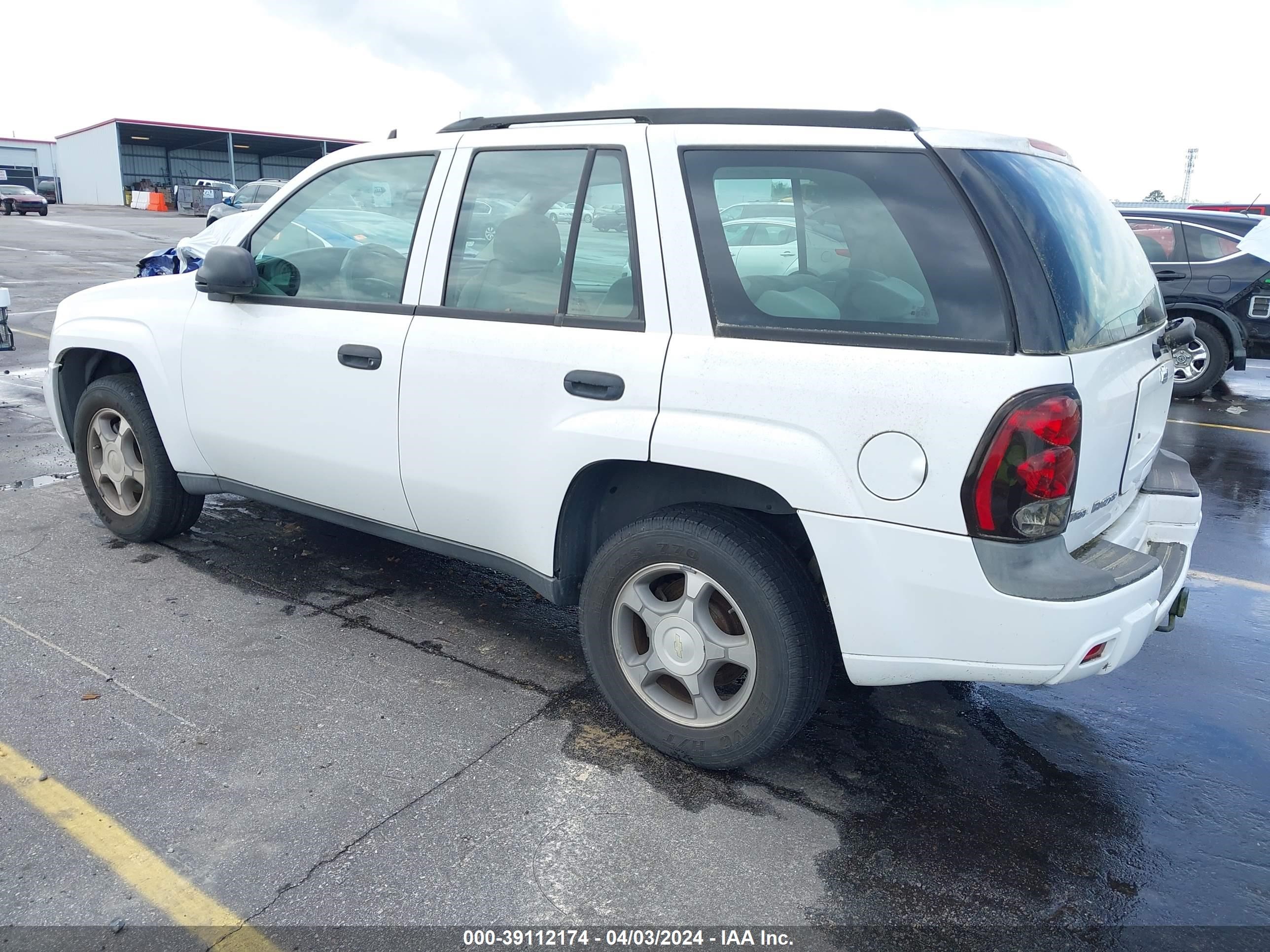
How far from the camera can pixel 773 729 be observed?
113 inches

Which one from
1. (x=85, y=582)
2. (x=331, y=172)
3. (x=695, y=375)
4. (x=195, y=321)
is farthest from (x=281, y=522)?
(x=695, y=375)

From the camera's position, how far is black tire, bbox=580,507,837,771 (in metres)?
2.79

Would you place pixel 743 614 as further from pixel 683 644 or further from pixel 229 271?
pixel 229 271

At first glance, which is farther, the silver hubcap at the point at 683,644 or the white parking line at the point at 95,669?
the white parking line at the point at 95,669

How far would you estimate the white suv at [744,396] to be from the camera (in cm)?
254

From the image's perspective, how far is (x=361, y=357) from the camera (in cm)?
361

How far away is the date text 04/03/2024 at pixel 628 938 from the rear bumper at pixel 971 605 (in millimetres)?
755

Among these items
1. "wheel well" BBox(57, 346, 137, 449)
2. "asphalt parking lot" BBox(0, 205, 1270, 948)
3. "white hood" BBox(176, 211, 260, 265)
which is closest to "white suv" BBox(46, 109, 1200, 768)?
"asphalt parking lot" BBox(0, 205, 1270, 948)

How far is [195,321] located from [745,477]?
106 inches

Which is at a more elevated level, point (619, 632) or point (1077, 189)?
point (1077, 189)

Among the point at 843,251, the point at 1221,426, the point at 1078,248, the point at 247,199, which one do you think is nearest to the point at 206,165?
the point at 247,199

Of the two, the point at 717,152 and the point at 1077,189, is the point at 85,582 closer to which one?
the point at 717,152

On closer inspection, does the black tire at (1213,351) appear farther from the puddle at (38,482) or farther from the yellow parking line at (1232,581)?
the puddle at (38,482)

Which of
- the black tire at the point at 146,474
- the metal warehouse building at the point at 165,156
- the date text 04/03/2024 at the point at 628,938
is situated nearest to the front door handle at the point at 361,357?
the black tire at the point at 146,474
